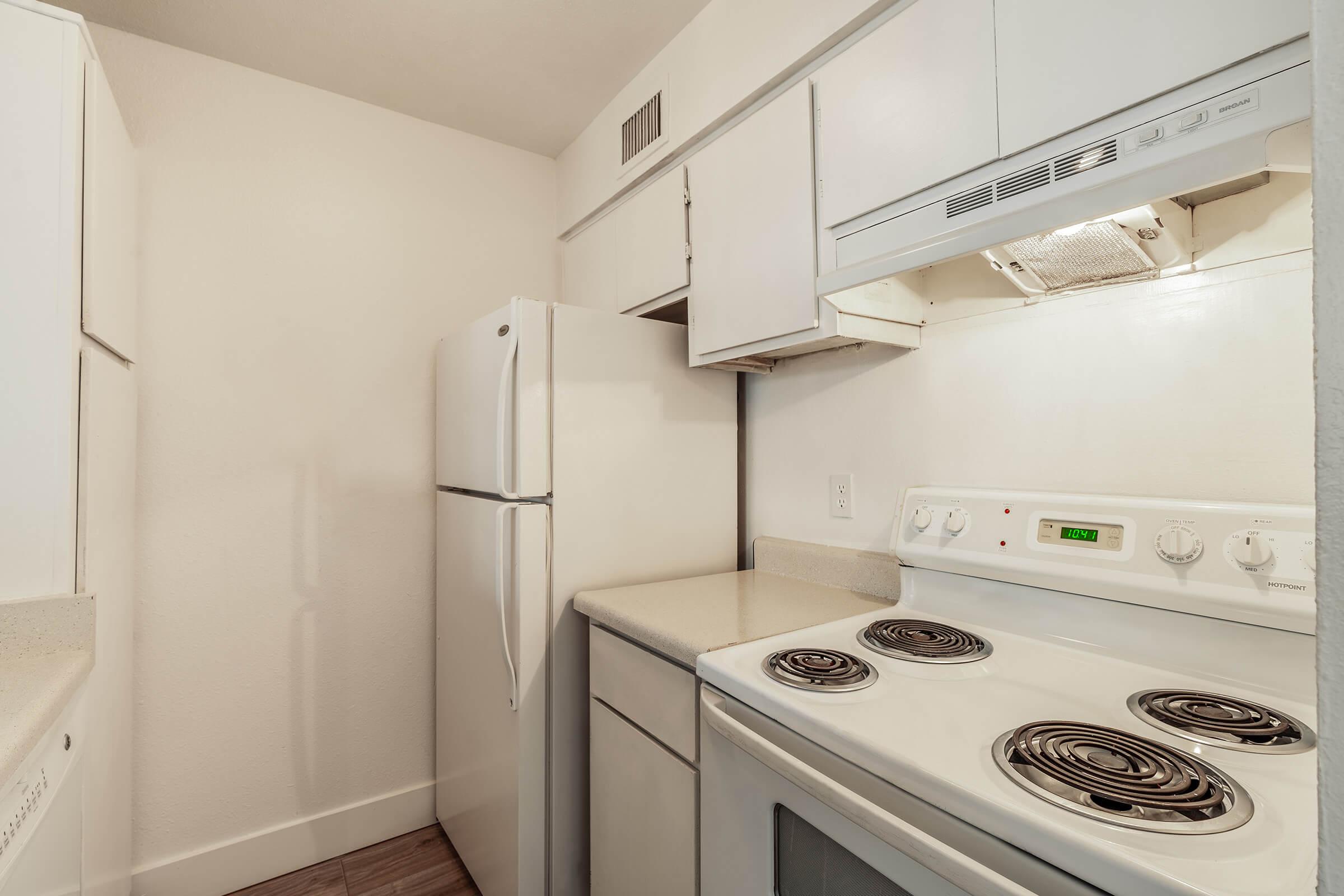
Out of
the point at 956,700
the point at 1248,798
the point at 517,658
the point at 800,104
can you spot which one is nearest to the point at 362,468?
the point at 517,658

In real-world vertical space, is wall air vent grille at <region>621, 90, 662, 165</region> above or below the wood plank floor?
above

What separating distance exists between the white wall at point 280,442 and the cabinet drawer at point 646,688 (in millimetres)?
1050

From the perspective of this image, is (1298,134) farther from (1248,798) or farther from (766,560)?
(766,560)

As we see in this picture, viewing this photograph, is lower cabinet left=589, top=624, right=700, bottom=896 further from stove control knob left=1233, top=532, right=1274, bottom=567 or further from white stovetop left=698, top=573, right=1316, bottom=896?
stove control knob left=1233, top=532, right=1274, bottom=567

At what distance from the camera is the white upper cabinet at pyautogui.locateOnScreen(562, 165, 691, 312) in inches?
74.1

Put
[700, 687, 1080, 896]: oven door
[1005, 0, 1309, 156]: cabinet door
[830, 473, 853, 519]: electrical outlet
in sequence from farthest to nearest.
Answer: [830, 473, 853, 519]: electrical outlet, [1005, 0, 1309, 156]: cabinet door, [700, 687, 1080, 896]: oven door

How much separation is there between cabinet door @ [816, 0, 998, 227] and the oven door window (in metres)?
1.13

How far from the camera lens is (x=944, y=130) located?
1.12 meters

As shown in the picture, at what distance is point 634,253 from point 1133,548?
5.37ft

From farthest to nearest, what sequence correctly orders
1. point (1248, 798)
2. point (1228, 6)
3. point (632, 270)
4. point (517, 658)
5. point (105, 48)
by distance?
point (632, 270) → point (105, 48) → point (517, 658) → point (1228, 6) → point (1248, 798)

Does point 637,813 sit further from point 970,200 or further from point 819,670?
point 970,200

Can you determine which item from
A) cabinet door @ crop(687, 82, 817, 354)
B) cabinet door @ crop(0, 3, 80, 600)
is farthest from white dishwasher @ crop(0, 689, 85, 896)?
cabinet door @ crop(687, 82, 817, 354)

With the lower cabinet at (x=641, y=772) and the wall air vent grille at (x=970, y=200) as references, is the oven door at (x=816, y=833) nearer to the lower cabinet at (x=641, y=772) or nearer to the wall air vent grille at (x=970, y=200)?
the lower cabinet at (x=641, y=772)

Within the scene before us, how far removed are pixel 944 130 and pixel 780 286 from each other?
0.48m
